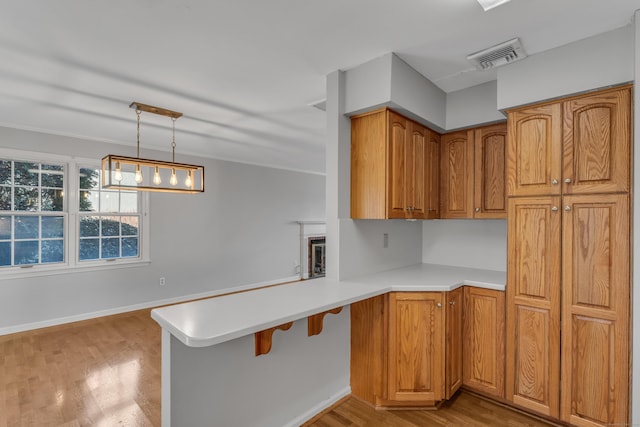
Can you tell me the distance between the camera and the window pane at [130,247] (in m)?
4.64

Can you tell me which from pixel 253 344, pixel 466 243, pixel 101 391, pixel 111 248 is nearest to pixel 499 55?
pixel 466 243

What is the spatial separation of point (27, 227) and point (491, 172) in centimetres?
512

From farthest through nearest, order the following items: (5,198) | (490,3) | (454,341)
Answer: (5,198) < (454,341) < (490,3)

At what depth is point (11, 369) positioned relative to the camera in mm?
2973

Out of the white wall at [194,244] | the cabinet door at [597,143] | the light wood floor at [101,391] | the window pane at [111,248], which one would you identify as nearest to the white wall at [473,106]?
the cabinet door at [597,143]

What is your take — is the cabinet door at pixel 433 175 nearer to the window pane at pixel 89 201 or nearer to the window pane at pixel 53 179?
the window pane at pixel 89 201

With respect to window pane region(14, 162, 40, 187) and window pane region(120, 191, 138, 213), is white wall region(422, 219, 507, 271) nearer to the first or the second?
window pane region(120, 191, 138, 213)

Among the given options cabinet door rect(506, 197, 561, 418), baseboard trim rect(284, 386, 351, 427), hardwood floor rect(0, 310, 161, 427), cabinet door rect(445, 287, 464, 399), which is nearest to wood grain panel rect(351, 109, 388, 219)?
cabinet door rect(445, 287, 464, 399)

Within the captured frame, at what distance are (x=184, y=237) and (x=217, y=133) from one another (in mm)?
1981

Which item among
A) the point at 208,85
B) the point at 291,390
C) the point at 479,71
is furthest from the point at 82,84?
the point at 479,71

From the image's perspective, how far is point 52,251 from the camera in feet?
13.3

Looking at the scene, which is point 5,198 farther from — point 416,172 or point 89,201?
point 416,172

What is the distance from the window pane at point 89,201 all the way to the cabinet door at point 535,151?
4.84 m

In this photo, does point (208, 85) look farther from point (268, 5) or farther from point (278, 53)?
point (268, 5)
